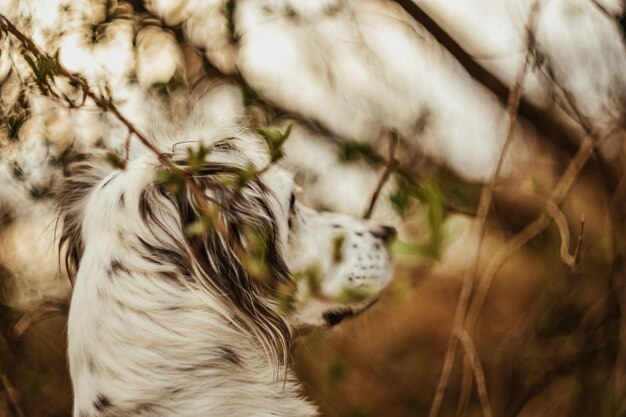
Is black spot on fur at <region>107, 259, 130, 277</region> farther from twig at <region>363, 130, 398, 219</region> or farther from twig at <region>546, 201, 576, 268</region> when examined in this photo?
twig at <region>546, 201, 576, 268</region>

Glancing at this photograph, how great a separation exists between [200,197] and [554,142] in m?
2.48

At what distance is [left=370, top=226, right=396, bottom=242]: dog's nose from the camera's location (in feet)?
7.31

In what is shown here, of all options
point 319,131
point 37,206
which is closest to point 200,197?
point 37,206

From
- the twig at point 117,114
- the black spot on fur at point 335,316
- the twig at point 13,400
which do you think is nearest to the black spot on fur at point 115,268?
the twig at point 117,114

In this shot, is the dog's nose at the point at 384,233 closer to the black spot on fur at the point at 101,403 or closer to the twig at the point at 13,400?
the black spot on fur at the point at 101,403

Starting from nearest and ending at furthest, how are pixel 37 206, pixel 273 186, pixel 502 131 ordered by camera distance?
pixel 273 186, pixel 37 206, pixel 502 131

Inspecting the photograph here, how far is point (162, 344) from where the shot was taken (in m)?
1.70

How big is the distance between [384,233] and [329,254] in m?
0.23

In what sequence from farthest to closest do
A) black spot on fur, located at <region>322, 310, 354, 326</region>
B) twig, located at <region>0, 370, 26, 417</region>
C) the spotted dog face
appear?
twig, located at <region>0, 370, 26, 417</region> < black spot on fur, located at <region>322, 310, 354, 326</region> < the spotted dog face

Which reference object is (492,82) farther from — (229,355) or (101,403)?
(101,403)

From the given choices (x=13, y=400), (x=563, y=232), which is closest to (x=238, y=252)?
(x=563, y=232)

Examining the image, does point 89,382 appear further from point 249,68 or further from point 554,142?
point 554,142

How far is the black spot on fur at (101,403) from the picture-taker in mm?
1669

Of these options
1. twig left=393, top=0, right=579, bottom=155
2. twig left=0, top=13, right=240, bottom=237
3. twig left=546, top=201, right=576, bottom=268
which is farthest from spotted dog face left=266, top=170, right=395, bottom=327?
twig left=393, top=0, right=579, bottom=155
